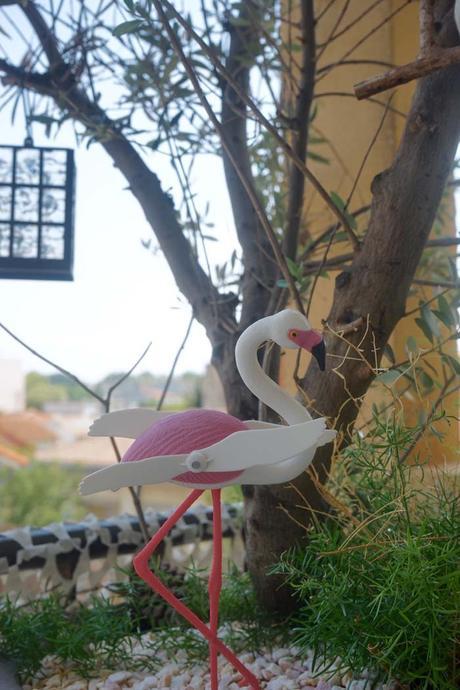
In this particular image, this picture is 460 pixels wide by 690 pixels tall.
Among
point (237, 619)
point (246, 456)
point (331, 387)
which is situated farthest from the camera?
point (237, 619)

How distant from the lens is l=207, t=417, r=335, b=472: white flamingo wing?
0.60 m

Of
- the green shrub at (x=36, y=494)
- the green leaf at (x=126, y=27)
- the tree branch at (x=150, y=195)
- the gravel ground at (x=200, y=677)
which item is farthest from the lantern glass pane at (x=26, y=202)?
the green shrub at (x=36, y=494)

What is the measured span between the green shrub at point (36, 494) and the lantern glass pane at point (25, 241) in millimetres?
4526

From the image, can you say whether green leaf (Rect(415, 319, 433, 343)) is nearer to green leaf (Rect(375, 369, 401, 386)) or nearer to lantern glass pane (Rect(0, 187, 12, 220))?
green leaf (Rect(375, 369, 401, 386))

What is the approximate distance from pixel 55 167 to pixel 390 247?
1.57ft

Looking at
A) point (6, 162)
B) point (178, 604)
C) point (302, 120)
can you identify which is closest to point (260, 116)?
point (302, 120)

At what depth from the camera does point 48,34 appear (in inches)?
41.6

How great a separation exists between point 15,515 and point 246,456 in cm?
517

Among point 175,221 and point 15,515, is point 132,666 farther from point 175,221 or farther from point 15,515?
point 15,515

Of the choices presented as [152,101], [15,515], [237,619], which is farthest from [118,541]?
[15,515]

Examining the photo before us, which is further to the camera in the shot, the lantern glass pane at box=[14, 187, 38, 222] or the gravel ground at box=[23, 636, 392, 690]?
the lantern glass pane at box=[14, 187, 38, 222]

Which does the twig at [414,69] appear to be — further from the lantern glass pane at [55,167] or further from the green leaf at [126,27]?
the lantern glass pane at [55,167]

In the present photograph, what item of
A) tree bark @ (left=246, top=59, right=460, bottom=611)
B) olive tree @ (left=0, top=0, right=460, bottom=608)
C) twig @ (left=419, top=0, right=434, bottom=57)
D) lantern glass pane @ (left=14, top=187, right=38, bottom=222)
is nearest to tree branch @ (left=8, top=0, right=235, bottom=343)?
olive tree @ (left=0, top=0, right=460, bottom=608)

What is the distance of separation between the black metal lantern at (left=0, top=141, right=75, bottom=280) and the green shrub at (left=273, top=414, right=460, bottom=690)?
0.47 metres
